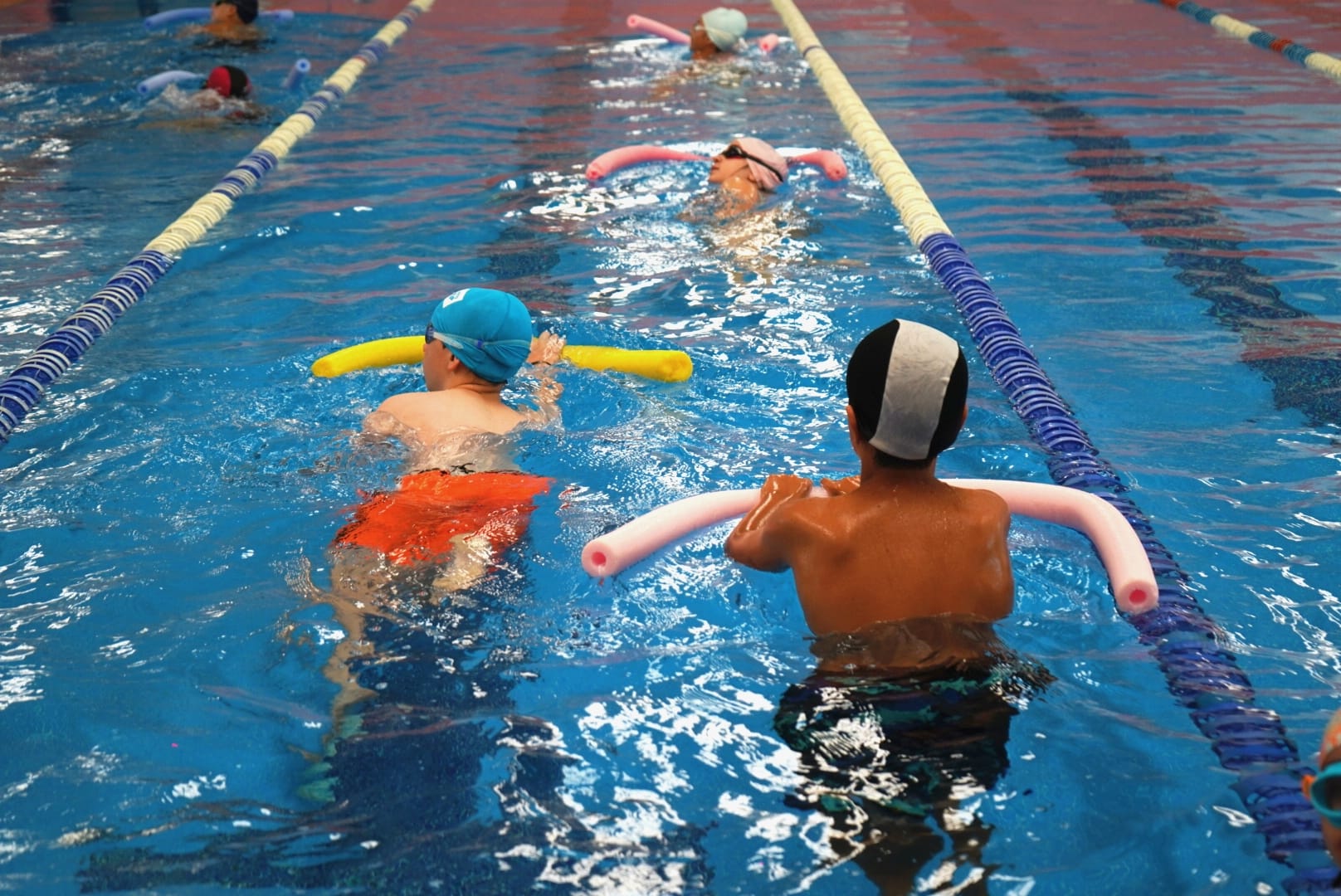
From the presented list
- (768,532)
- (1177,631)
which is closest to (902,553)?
(768,532)

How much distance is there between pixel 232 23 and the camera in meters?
10.9

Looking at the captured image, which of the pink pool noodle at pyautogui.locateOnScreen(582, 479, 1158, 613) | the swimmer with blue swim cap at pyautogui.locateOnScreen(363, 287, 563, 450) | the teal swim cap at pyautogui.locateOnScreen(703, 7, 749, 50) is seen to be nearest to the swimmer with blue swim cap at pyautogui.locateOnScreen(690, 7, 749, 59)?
the teal swim cap at pyautogui.locateOnScreen(703, 7, 749, 50)

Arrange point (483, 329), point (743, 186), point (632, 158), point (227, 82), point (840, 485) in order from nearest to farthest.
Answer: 1. point (840, 485)
2. point (483, 329)
3. point (743, 186)
4. point (632, 158)
5. point (227, 82)

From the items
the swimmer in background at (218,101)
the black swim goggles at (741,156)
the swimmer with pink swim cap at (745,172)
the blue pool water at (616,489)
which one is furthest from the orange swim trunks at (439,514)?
the swimmer in background at (218,101)

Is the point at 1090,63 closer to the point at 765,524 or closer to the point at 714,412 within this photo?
the point at 714,412

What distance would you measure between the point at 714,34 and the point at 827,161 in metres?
3.74

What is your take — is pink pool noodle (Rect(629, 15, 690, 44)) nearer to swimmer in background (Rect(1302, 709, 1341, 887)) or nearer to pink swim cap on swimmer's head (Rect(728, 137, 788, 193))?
pink swim cap on swimmer's head (Rect(728, 137, 788, 193))

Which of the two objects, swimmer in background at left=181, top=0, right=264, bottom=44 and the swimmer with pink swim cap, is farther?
swimmer in background at left=181, top=0, right=264, bottom=44

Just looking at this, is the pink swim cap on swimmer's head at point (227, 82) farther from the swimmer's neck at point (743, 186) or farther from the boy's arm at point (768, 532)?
the boy's arm at point (768, 532)

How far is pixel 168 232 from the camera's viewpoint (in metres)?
5.99

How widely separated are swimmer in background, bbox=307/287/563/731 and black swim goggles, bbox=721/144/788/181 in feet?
9.57

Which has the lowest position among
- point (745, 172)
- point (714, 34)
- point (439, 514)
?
point (439, 514)

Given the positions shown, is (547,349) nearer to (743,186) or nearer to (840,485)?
(840,485)

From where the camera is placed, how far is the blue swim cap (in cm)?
371
